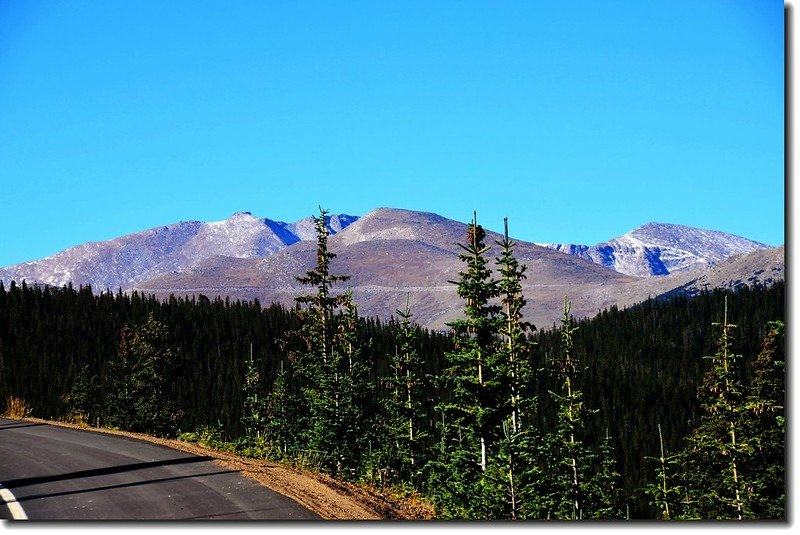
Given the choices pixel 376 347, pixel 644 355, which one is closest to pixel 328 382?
pixel 376 347

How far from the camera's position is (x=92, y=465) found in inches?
827

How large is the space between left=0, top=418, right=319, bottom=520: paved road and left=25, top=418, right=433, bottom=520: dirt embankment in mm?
355

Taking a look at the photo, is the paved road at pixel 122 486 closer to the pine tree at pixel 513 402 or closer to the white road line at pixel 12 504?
the white road line at pixel 12 504

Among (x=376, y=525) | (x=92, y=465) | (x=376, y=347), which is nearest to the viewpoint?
(x=376, y=525)

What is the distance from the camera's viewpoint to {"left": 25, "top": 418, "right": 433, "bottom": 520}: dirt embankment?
17016 millimetres

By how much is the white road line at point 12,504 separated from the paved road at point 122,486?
0.06 feet

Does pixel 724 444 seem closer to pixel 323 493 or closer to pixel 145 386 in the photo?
pixel 323 493

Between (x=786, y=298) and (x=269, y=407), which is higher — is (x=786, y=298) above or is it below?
above

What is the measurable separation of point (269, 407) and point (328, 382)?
20708 mm

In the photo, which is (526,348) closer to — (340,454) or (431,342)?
(340,454)

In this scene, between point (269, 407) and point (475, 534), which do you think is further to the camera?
point (269, 407)

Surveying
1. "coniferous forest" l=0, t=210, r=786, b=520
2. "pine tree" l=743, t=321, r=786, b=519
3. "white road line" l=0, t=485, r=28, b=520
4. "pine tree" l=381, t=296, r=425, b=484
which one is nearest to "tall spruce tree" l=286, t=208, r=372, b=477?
"coniferous forest" l=0, t=210, r=786, b=520

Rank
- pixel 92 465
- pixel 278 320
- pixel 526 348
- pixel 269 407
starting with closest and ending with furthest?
pixel 92 465 < pixel 526 348 < pixel 269 407 < pixel 278 320

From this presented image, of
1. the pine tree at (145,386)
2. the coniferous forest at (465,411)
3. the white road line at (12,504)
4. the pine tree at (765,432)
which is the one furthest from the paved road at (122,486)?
the pine tree at (145,386)
